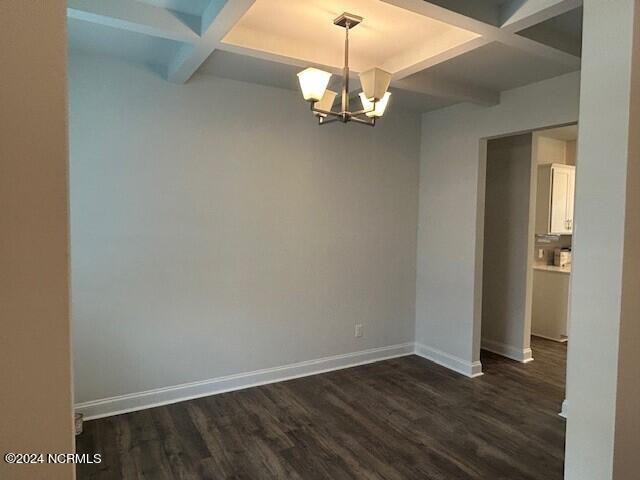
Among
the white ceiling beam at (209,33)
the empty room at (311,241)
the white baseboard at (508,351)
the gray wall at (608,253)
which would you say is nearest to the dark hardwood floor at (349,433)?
the empty room at (311,241)

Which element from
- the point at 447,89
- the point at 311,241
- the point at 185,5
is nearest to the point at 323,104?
the point at 185,5

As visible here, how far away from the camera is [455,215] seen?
13.5 ft

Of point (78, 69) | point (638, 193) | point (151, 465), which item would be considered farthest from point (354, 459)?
point (78, 69)

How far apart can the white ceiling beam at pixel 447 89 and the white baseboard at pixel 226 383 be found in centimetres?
256

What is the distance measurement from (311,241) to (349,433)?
5.53 ft

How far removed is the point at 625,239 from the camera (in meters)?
1.41

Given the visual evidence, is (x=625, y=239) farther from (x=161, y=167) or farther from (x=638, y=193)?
(x=161, y=167)

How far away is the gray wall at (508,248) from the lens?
4430 mm

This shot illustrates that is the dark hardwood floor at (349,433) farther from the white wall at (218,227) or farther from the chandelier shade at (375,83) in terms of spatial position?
the chandelier shade at (375,83)

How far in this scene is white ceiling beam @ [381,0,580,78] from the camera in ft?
6.39

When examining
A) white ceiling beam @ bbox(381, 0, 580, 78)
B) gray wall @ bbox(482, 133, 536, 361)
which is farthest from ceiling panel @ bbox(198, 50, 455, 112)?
gray wall @ bbox(482, 133, 536, 361)

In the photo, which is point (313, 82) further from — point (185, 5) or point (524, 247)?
point (524, 247)

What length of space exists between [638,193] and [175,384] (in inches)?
128

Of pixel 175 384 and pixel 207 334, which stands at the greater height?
pixel 207 334
